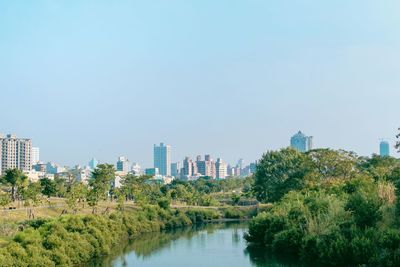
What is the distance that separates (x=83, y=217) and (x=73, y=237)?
699 centimetres

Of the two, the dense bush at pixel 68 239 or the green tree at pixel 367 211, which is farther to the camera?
the dense bush at pixel 68 239

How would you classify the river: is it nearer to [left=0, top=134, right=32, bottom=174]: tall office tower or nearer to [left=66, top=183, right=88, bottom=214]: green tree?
[left=66, top=183, right=88, bottom=214]: green tree

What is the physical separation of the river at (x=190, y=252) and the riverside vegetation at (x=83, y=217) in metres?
1.90

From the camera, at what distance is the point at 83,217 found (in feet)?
154

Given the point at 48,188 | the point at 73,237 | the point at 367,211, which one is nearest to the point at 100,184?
the point at 48,188

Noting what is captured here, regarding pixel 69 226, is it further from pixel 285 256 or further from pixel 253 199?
pixel 253 199

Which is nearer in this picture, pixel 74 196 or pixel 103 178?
pixel 74 196

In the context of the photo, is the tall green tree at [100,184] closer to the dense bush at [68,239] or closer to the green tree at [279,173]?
the dense bush at [68,239]

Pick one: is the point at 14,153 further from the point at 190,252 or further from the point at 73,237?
the point at 73,237

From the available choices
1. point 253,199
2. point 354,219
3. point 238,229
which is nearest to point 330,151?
point 238,229

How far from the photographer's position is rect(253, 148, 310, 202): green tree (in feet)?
253

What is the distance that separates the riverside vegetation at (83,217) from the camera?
34.5 m

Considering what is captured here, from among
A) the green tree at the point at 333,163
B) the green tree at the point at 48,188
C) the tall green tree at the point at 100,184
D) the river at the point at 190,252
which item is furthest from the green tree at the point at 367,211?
the green tree at the point at 48,188

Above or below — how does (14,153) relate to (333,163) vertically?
above
